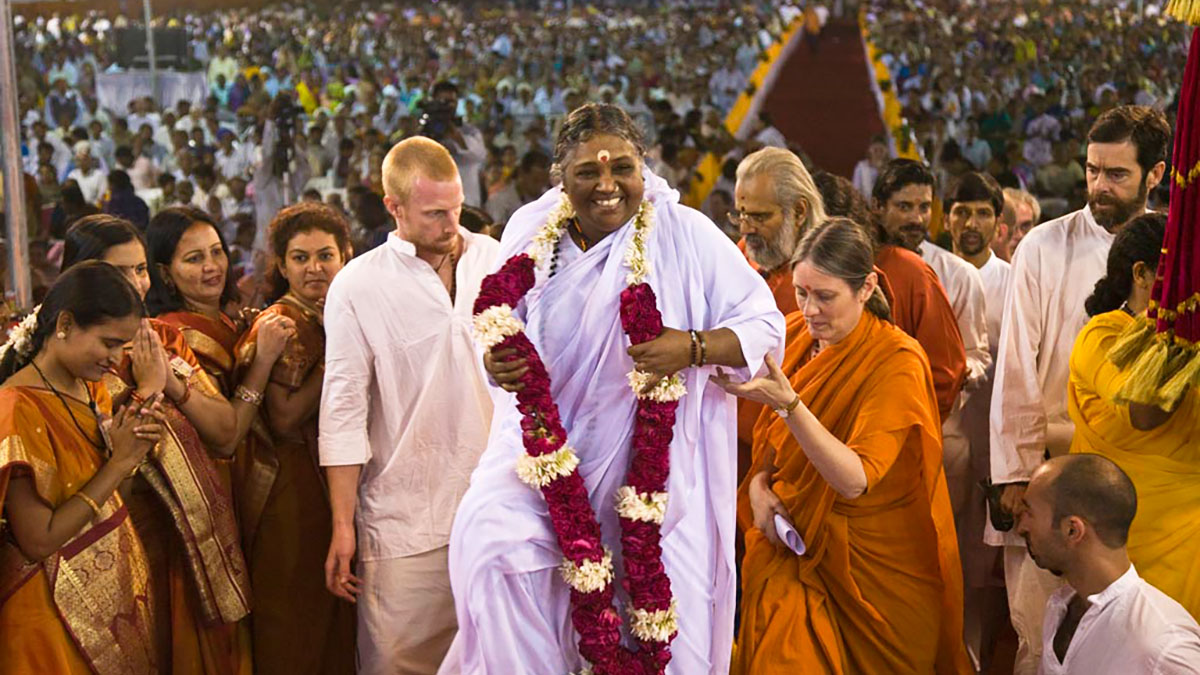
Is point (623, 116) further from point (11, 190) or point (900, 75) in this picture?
point (900, 75)

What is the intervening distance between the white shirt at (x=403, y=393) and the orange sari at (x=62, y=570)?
0.68 m

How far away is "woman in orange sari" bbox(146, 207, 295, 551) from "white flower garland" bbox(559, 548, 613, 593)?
1.40 m

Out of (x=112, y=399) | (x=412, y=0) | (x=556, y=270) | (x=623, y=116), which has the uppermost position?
(x=623, y=116)

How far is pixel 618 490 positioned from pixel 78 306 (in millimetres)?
1439

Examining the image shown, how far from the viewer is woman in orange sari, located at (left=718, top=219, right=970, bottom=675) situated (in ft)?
12.9

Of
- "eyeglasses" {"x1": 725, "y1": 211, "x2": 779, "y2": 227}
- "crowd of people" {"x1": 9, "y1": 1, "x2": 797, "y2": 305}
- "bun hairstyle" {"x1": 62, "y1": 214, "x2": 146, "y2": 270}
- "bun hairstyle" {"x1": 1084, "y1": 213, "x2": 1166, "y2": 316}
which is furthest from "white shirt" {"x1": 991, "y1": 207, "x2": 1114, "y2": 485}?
"bun hairstyle" {"x1": 62, "y1": 214, "x2": 146, "y2": 270}

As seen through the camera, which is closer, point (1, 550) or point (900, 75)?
point (1, 550)

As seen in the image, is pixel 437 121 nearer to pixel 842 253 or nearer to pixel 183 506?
pixel 183 506

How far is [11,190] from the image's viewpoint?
516cm

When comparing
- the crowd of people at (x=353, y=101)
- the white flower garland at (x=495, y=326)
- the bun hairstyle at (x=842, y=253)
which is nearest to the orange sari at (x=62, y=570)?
the white flower garland at (x=495, y=326)

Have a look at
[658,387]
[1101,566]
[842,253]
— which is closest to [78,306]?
[658,387]

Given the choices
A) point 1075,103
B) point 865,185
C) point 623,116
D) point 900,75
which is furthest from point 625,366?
point 900,75

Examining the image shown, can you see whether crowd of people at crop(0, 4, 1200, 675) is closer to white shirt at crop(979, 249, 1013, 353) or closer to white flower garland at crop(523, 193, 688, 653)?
white flower garland at crop(523, 193, 688, 653)

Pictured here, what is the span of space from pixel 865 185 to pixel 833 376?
9506mm
